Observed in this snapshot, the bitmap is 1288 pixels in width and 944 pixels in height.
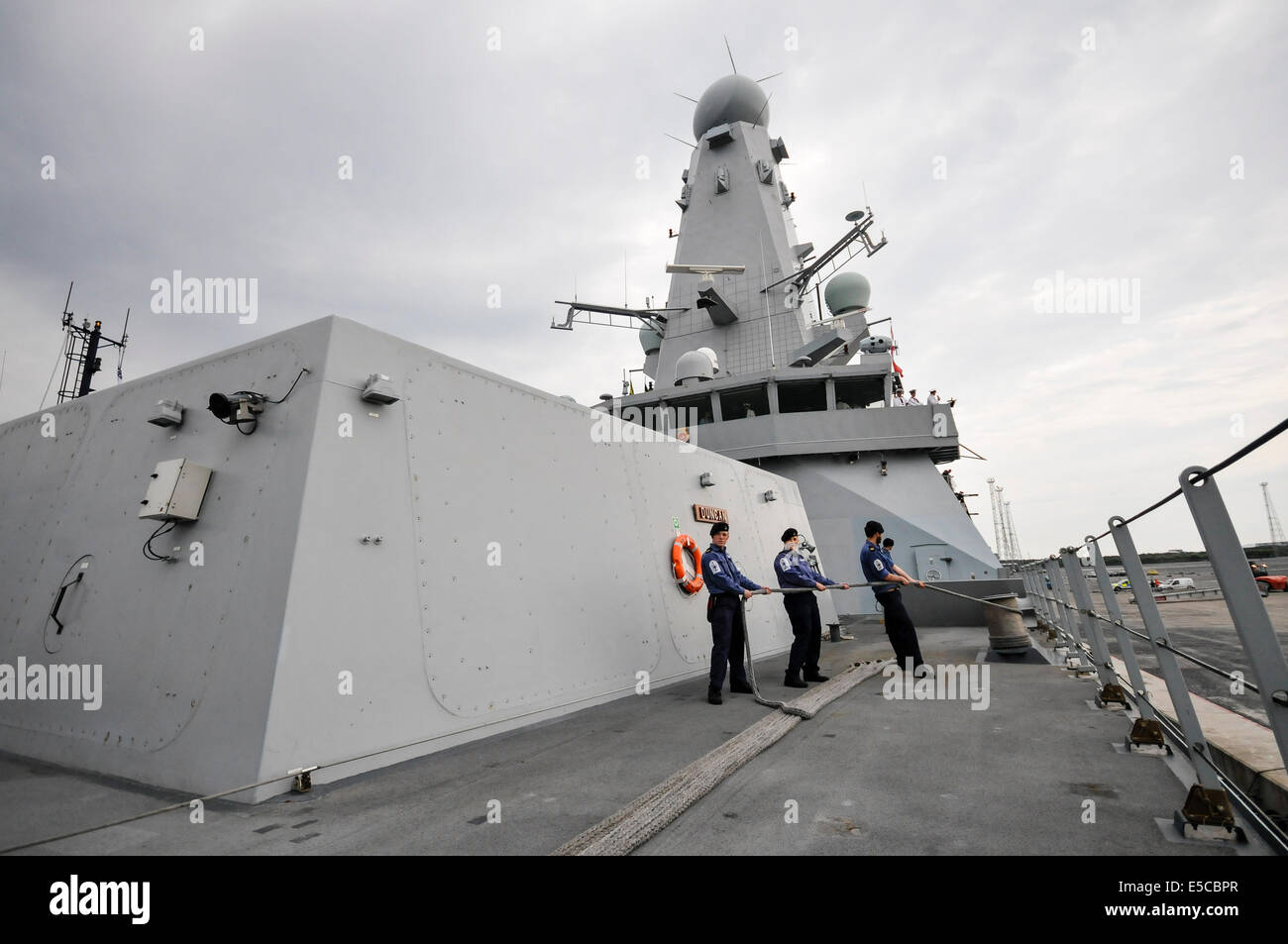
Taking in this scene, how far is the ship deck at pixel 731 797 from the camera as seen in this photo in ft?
7.38

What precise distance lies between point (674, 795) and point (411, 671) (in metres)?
1.91

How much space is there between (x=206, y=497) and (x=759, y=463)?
1430 centimetres

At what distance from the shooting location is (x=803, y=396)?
1889 cm

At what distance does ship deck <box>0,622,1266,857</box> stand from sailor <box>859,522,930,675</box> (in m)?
1.70

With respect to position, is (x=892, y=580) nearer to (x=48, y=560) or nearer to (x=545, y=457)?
(x=545, y=457)

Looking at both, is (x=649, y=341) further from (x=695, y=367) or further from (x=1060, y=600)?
(x=1060, y=600)
